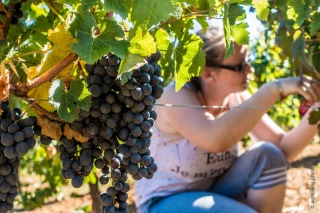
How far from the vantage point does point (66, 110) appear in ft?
4.15

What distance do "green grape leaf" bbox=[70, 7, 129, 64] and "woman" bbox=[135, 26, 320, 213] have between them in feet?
4.91

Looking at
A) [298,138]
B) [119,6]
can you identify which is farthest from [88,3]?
[298,138]

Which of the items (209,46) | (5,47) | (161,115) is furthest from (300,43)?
(5,47)

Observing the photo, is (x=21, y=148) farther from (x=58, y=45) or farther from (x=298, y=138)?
(x=298, y=138)

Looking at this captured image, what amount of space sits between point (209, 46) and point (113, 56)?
1578mm

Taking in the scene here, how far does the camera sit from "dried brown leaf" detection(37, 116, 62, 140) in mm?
1389

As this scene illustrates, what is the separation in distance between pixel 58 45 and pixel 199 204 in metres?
1.60

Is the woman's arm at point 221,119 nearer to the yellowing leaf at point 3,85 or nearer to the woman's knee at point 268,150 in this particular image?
the woman's knee at point 268,150

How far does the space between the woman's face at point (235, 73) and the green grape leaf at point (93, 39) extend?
1671 millimetres

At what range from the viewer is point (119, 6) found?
Result: 3.90 feet

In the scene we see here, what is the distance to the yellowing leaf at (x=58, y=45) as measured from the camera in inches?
52.2

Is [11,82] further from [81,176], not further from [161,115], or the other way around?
[161,115]

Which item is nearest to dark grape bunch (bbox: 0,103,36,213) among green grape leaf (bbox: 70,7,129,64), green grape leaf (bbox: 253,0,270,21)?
green grape leaf (bbox: 70,7,129,64)

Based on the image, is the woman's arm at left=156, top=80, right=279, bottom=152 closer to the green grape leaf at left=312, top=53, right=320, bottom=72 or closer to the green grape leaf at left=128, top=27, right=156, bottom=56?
the green grape leaf at left=312, top=53, right=320, bottom=72
